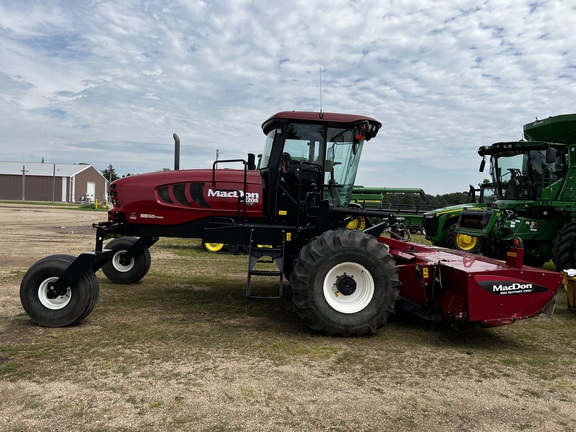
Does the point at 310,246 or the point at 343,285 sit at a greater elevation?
the point at 310,246

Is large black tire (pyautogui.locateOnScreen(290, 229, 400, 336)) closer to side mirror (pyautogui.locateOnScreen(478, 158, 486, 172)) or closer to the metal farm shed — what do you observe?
side mirror (pyautogui.locateOnScreen(478, 158, 486, 172))

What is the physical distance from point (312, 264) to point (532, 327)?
3.10 metres

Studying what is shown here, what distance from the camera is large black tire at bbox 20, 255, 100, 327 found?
5.05 meters

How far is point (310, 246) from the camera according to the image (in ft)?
16.5

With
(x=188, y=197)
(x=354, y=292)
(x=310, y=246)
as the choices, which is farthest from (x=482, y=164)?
(x=188, y=197)

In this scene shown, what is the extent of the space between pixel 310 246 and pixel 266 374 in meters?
1.60

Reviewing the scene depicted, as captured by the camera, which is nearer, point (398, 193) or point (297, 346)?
point (297, 346)

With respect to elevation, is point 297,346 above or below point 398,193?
below

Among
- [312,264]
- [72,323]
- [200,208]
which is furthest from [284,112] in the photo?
[72,323]

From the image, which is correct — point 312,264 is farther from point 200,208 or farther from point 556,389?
point 556,389

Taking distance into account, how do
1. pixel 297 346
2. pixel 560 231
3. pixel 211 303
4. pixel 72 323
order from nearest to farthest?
1. pixel 297 346
2. pixel 72 323
3. pixel 211 303
4. pixel 560 231

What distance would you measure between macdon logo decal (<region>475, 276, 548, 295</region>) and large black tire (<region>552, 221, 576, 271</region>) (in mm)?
4799

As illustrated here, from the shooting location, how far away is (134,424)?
2.99 meters

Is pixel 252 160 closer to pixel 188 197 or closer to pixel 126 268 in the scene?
pixel 188 197
